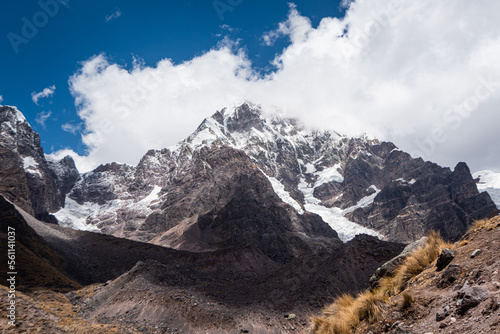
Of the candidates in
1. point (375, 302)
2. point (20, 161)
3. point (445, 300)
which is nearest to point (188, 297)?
point (375, 302)

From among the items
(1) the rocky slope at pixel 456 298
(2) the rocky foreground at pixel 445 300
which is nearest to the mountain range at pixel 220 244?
(2) the rocky foreground at pixel 445 300

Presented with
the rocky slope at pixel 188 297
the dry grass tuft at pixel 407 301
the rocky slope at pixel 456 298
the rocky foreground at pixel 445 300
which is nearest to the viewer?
the rocky slope at pixel 456 298

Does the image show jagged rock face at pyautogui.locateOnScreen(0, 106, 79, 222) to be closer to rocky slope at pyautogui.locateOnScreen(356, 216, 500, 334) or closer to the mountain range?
the mountain range

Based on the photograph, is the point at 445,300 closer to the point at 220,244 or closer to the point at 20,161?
the point at 220,244

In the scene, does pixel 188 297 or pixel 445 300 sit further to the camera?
pixel 188 297

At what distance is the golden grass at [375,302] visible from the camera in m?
6.09

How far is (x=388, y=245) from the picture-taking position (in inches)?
1650

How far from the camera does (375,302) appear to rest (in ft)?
20.4

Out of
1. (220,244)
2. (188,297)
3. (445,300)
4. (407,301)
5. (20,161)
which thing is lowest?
(445,300)

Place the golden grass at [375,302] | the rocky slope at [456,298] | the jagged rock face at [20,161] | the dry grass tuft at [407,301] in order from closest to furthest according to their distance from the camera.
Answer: the rocky slope at [456,298] → the dry grass tuft at [407,301] → the golden grass at [375,302] → the jagged rock face at [20,161]

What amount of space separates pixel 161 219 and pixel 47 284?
396 ft

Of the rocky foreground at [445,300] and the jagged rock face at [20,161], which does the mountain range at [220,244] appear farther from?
the rocky foreground at [445,300]

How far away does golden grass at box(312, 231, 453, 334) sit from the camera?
609cm

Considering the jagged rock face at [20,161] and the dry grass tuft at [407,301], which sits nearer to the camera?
the dry grass tuft at [407,301]
